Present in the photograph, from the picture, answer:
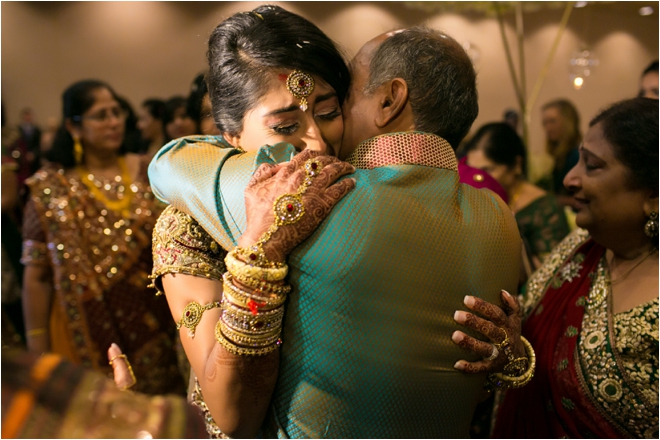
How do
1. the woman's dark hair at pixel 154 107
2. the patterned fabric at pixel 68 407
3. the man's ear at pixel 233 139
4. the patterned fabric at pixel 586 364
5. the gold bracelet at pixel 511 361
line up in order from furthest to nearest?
the woman's dark hair at pixel 154 107, the patterned fabric at pixel 586 364, the man's ear at pixel 233 139, the gold bracelet at pixel 511 361, the patterned fabric at pixel 68 407

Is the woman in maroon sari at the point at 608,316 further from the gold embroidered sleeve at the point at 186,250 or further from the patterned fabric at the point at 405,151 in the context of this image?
the gold embroidered sleeve at the point at 186,250

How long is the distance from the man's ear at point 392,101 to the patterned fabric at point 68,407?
2.28 feet

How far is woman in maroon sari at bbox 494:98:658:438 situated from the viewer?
1.49 meters

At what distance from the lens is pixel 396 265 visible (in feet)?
2.89

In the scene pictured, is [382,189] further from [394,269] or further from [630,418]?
[630,418]

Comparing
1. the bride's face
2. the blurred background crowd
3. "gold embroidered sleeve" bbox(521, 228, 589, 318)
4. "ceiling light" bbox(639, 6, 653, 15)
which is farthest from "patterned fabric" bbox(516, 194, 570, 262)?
"ceiling light" bbox(639, 6, 653, 15)

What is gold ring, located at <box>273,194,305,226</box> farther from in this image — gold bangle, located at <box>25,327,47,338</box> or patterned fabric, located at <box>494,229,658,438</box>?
gold bangle, located at <box>25,327,47,338</box>

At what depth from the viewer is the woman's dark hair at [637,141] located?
1.55 metres

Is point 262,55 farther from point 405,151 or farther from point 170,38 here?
point 170,38

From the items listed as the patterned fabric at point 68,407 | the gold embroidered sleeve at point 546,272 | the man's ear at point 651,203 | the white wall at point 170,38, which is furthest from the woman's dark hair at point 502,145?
the patterned fabric at point 68,407

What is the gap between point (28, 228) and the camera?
92.0 inches

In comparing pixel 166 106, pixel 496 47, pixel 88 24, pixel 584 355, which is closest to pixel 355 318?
pixel 584 355

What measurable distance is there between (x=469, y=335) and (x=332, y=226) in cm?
33

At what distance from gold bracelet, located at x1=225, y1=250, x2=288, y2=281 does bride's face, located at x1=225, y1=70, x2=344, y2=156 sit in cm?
32
